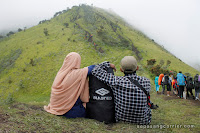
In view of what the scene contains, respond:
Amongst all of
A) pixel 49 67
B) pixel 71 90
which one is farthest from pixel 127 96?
pixel 49 67

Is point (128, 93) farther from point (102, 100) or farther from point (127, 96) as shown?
point (102, 100)

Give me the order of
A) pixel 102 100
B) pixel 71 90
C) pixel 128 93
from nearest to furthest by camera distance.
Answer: pixel 128 93
pixel 102 100
pixel 71 90

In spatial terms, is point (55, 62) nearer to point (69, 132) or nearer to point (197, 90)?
point (197, 90)

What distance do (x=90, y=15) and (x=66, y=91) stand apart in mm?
A: 56899

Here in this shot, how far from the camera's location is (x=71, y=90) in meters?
4.06

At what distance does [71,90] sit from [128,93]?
5.27ft

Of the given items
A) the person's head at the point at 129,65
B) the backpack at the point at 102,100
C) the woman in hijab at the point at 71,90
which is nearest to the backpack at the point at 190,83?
the person's head at the point at 129,65

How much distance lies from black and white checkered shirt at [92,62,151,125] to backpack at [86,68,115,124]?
16cm

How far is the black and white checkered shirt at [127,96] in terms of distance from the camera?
3.56m

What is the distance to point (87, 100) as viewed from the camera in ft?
13.8

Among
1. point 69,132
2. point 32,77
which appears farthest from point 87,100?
point 32,77

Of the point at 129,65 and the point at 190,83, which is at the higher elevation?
the point at 129,65

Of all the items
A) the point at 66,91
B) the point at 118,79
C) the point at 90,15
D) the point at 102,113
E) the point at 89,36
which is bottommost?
the point at 102,113

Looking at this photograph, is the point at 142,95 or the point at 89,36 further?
the point at 89,36
